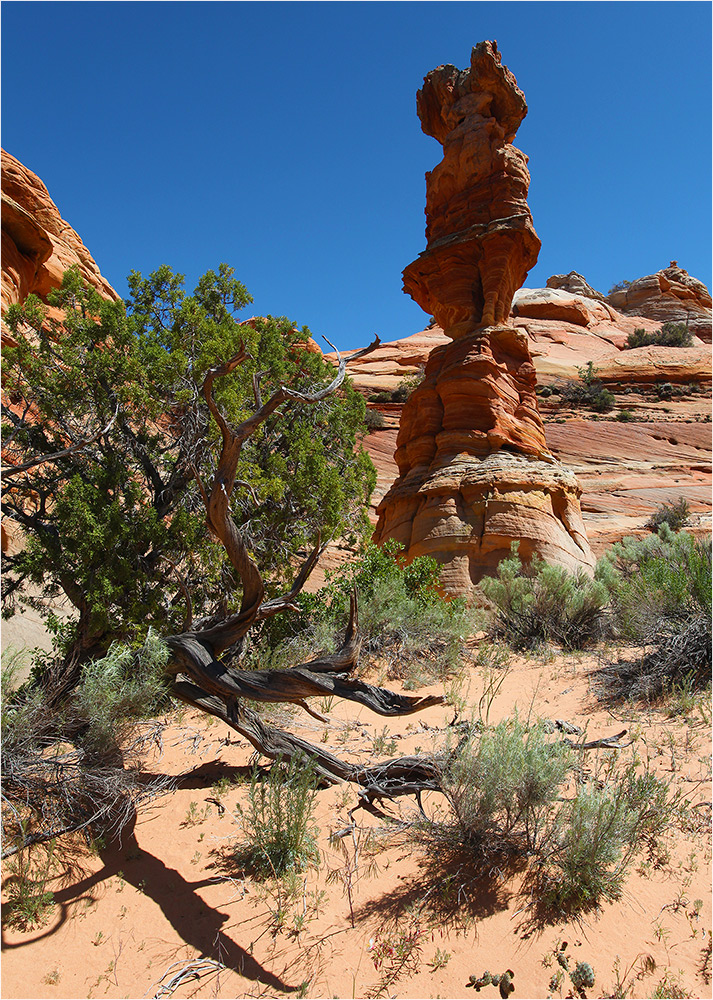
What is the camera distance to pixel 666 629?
618cm

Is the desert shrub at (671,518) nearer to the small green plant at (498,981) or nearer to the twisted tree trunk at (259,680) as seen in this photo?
the twisted tree trunk at (259,680)

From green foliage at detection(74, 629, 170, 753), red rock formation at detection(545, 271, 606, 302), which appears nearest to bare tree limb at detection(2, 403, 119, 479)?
green foliage at detection(74, 629, 170, 753)

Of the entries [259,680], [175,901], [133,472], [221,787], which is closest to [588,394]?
[133,472]

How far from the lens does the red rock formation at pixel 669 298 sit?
55562 mm

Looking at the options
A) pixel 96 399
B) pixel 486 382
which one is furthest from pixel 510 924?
pixel 486 382

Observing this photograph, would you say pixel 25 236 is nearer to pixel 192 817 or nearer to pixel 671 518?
pixel 192 817

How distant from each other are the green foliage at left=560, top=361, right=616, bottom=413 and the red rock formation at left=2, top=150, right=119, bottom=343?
29833mm

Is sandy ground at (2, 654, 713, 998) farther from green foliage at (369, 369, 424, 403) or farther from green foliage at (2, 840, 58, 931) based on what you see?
green foliage at (369, 369, 424, 403)

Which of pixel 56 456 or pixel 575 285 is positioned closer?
pixel 56 456

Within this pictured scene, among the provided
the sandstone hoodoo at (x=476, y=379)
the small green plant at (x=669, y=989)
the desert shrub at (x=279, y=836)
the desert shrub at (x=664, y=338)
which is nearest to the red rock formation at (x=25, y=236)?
the sandstone hoodoo at (x=476, y=379)

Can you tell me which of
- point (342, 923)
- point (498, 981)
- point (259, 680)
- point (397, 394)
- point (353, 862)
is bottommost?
point (498, 981)

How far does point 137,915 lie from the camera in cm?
355

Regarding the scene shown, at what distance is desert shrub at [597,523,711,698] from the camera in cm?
574

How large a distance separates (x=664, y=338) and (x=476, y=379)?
39.3 m
